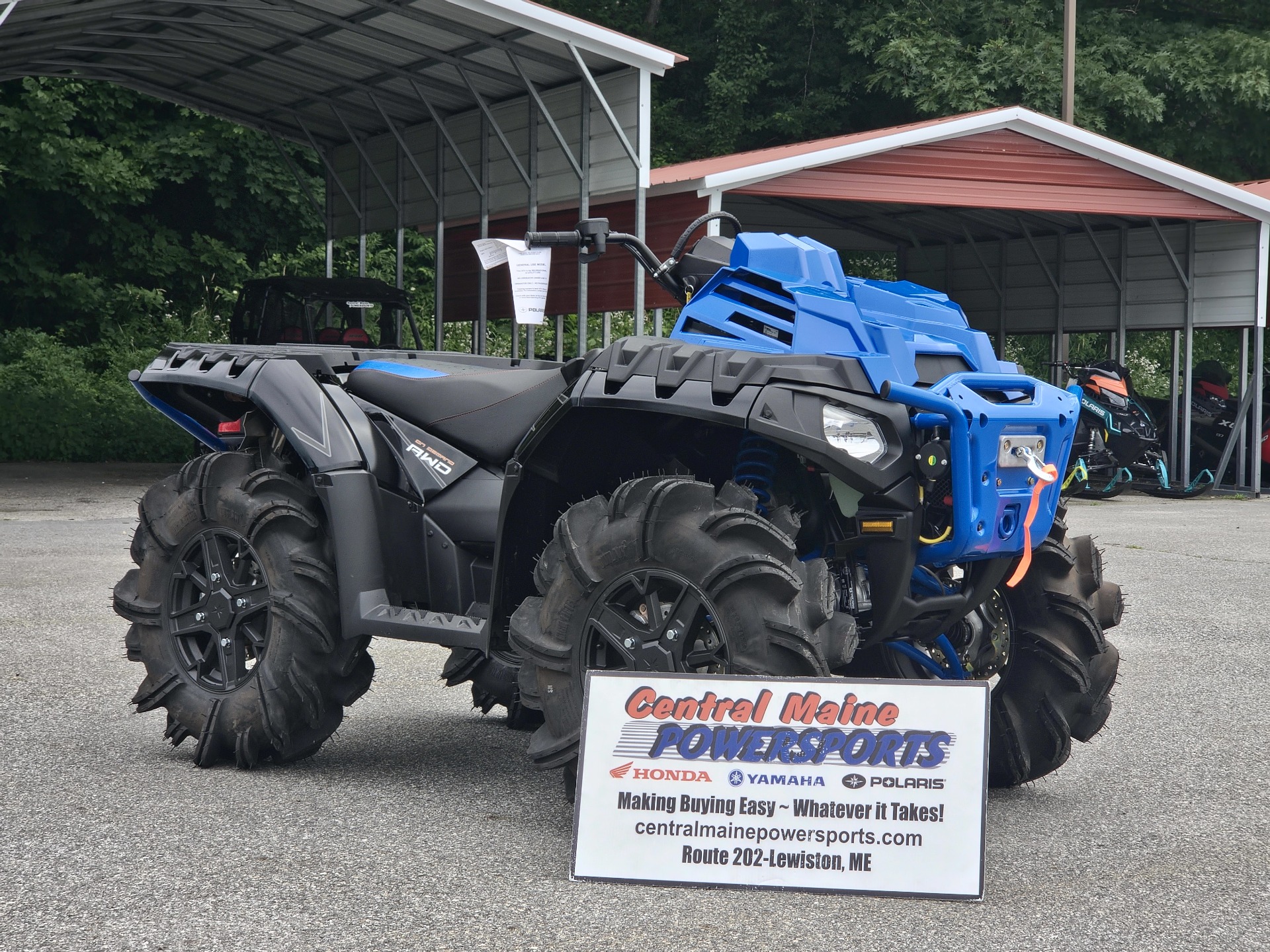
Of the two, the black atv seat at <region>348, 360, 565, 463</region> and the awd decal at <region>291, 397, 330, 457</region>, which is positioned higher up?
the black atv seat at <region>348, 360, 565, 463</region>

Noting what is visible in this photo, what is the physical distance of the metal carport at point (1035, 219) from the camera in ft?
54.7

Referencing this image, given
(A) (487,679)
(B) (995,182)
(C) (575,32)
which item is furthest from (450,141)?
(A) (487,679)

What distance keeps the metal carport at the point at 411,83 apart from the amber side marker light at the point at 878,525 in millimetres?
9207

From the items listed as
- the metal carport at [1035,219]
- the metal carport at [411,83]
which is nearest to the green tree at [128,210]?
the metal carport at [411,83]

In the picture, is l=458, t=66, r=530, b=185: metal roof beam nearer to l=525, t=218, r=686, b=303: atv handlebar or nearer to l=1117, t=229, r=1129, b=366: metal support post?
l=1117, t=229, r=1129, b=366: metal support post

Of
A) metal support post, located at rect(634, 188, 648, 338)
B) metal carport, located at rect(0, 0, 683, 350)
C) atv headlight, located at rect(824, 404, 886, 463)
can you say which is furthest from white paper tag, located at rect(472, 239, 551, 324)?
atv headlight, located at rect(824, 404, 886, 463)

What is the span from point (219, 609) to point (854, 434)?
2.27m

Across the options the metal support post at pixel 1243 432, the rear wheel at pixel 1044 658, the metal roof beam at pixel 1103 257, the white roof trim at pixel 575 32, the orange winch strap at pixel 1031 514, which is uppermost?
the white roof trim at pixel 575 32

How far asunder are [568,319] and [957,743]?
28221 mm

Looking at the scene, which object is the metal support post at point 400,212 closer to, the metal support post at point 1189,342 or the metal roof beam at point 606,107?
the metal roof beam at point 606,107

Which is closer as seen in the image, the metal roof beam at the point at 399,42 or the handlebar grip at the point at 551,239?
the handlebar grip at the point at 551,239

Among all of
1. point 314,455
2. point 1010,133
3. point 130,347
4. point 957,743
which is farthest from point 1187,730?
point 130,347

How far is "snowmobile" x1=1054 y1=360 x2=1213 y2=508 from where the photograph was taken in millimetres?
17953

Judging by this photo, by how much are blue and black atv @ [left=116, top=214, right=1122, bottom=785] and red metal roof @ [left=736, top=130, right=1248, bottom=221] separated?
11.6m
